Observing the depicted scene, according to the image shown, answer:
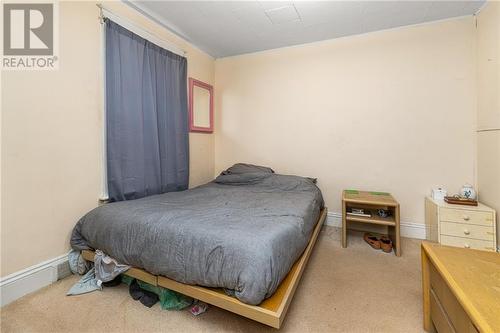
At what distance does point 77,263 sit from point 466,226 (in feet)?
11.1

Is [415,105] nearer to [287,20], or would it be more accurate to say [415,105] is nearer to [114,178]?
[287,20]

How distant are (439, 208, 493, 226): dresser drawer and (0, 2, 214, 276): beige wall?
322 cm

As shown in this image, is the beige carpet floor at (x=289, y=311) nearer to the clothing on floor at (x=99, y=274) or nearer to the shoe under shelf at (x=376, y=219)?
the clothing on floor at (x=99, y=274)

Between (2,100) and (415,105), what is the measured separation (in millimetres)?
3697

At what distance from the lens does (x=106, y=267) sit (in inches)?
62.3

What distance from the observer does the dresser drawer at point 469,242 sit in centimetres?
197

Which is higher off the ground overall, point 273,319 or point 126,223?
point 126,223

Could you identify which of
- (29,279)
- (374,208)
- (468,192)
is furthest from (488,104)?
(29,279)

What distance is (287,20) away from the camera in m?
2.52

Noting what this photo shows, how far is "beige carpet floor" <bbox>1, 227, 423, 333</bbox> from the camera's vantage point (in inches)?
50.4

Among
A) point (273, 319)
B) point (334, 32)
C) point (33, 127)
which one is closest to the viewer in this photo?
point (273, 319)

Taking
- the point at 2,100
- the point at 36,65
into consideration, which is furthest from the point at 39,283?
the point at 36,65

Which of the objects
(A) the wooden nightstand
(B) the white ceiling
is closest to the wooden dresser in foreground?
(A) the wooden nightstand

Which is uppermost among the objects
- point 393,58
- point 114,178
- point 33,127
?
point 393,58
